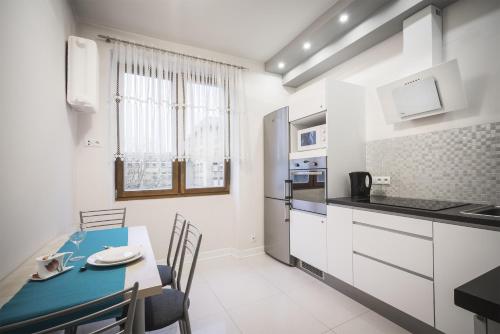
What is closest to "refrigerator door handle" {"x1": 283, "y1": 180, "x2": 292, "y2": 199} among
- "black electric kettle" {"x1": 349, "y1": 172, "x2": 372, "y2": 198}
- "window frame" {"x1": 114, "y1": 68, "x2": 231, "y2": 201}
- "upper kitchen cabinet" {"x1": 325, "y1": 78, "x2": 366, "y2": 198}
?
"upper kitchen cabinet" {"x1": 325, "y1": 78, "x2": 366, "y2": 198}

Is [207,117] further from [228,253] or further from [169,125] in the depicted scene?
[228,253]

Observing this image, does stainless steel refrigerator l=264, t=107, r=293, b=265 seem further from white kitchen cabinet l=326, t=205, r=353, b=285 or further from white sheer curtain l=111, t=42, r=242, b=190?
white kitchen cabinet l=326, t=205, r=353, b=285

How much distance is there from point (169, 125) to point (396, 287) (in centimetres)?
265

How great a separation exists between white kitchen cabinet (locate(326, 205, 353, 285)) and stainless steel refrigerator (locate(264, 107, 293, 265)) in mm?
659

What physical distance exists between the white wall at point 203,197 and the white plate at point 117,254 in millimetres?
1416

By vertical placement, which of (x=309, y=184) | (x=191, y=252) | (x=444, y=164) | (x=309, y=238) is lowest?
(x=309, y=238)

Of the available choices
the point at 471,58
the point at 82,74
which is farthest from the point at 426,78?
the point at 82,74

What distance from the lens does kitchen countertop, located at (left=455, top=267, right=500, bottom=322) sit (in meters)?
0.56

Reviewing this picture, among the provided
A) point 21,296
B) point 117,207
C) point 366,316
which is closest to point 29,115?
point 21,296

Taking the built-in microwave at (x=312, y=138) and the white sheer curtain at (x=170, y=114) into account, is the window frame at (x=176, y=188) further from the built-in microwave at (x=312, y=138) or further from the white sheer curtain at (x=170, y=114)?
the built-in microwave at (x=312, y=138)

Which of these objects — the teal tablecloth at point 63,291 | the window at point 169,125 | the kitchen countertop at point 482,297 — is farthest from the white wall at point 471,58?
the teal tablecloth at point 63,291

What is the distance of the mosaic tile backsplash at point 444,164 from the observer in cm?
164

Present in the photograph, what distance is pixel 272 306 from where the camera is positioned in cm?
198

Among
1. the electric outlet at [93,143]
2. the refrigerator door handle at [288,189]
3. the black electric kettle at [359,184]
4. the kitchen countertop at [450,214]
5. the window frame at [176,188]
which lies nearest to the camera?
the kitchen countertop at [450,214]
